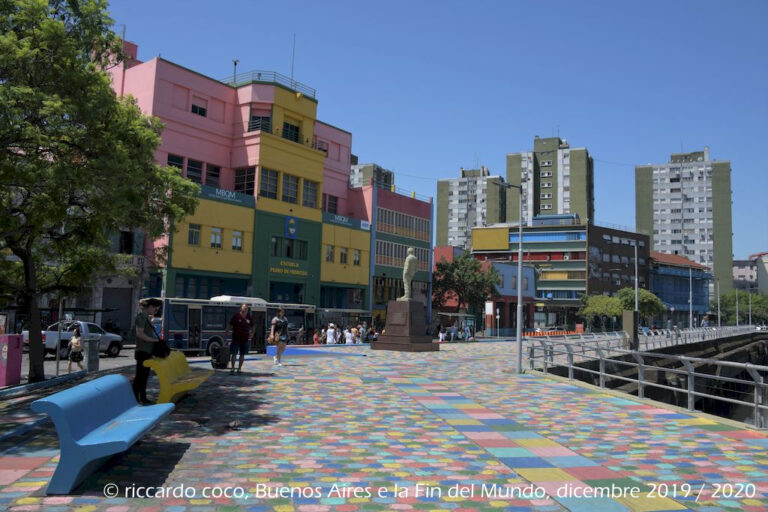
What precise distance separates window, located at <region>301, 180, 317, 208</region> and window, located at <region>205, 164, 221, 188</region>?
6.51m

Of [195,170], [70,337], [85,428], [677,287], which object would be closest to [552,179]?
[677,287]

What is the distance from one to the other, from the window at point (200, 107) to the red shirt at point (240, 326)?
30.5 meters

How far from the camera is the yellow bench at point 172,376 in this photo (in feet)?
28.9

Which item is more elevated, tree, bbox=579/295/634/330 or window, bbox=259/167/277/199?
window, bbox=259/167/277/199

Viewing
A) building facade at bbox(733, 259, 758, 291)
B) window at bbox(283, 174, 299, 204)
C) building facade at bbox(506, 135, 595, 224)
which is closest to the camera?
window at bbox(283, 174, 299, 204)

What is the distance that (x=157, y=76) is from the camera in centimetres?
3909

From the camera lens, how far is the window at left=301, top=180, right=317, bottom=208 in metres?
47.4

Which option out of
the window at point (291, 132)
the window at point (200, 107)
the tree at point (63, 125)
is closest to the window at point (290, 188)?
the window at point (291, 132)

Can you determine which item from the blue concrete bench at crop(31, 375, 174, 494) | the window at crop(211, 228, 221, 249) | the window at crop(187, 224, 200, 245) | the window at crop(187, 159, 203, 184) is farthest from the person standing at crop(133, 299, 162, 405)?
the window at crop(187, 159, 203, 184)

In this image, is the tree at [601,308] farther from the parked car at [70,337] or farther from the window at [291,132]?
the parked car at [70,337]

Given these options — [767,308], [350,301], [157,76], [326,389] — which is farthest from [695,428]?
[767,308]

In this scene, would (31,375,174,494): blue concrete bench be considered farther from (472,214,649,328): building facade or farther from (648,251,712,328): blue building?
(648,251,712,328): blue building

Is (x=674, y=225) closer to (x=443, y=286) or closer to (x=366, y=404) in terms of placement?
(x=443, y=286)

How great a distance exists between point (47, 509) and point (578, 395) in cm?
1104
